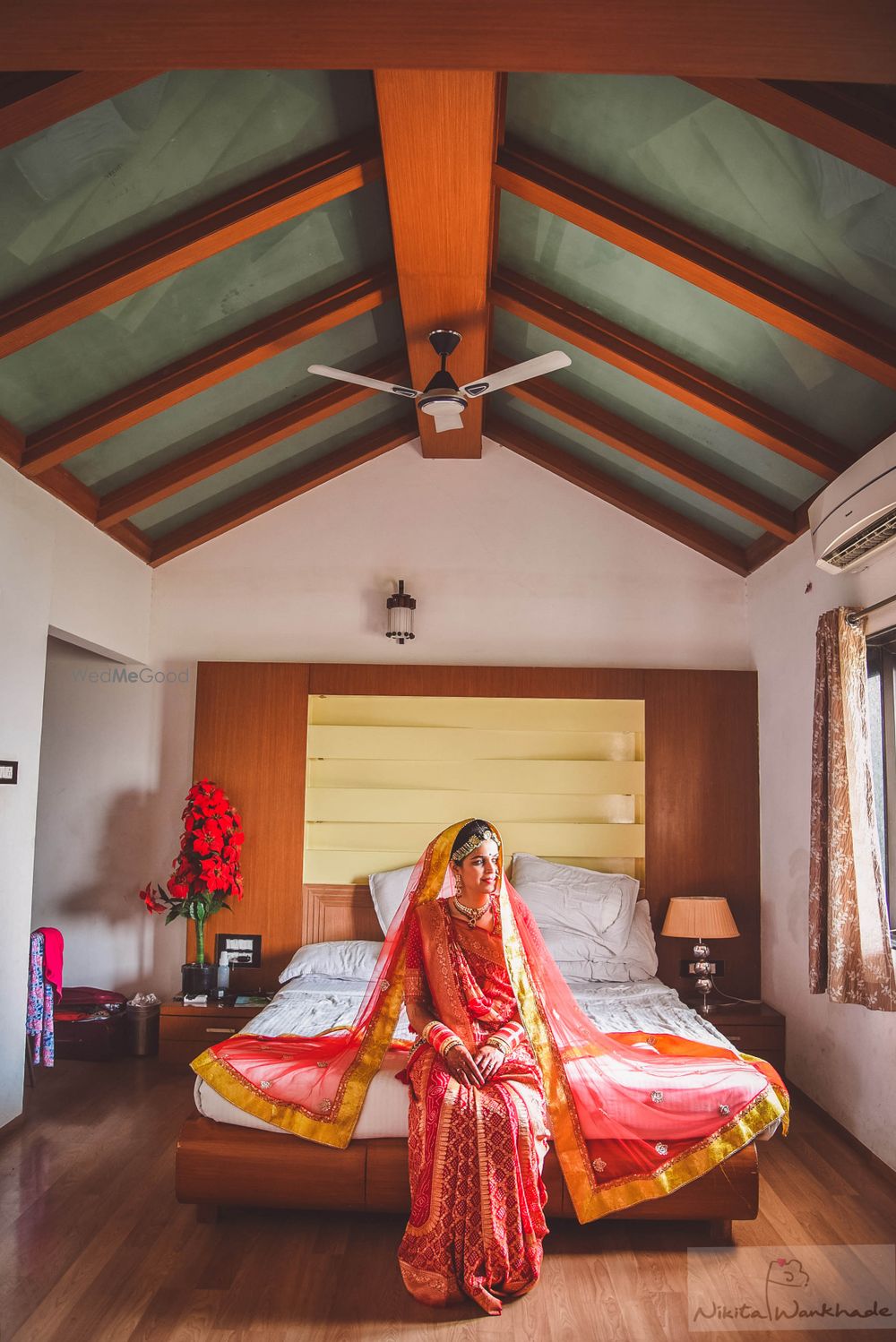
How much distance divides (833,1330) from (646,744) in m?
3.30

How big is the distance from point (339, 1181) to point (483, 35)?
3.36 m

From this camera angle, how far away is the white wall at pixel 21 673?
13.7ft

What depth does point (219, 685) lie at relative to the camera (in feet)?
19.1

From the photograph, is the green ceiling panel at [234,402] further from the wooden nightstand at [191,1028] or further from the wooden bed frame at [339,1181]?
the wooden bed frame at [339,1181]

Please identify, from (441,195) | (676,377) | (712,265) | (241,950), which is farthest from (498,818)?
(441,195)

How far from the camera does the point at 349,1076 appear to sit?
3.39 m

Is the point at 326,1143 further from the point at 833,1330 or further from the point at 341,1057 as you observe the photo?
the point at 833,1330

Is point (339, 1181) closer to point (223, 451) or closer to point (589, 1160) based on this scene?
point (589, 1160)

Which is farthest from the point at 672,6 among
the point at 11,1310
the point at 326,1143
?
the point at 11,1310

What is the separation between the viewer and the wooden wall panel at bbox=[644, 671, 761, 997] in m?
5.54

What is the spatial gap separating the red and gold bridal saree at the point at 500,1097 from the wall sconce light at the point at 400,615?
2.31 meters

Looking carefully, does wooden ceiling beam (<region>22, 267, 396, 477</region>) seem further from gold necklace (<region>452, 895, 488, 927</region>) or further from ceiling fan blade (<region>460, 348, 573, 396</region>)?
gold necklace (<region>452, 895, 488, 927</region>)

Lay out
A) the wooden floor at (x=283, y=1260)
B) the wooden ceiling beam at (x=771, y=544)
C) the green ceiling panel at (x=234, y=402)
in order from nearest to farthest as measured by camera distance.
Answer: the wooden floor at (x=283, y=1260)
the green ceiling panel at (x=234, y=402)
the wooden ceiling beam at (x=771, y=544)

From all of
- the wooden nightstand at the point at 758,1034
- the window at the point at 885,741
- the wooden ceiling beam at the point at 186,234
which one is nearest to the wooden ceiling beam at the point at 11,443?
the wooden ceiling beam at the point at 186,234
